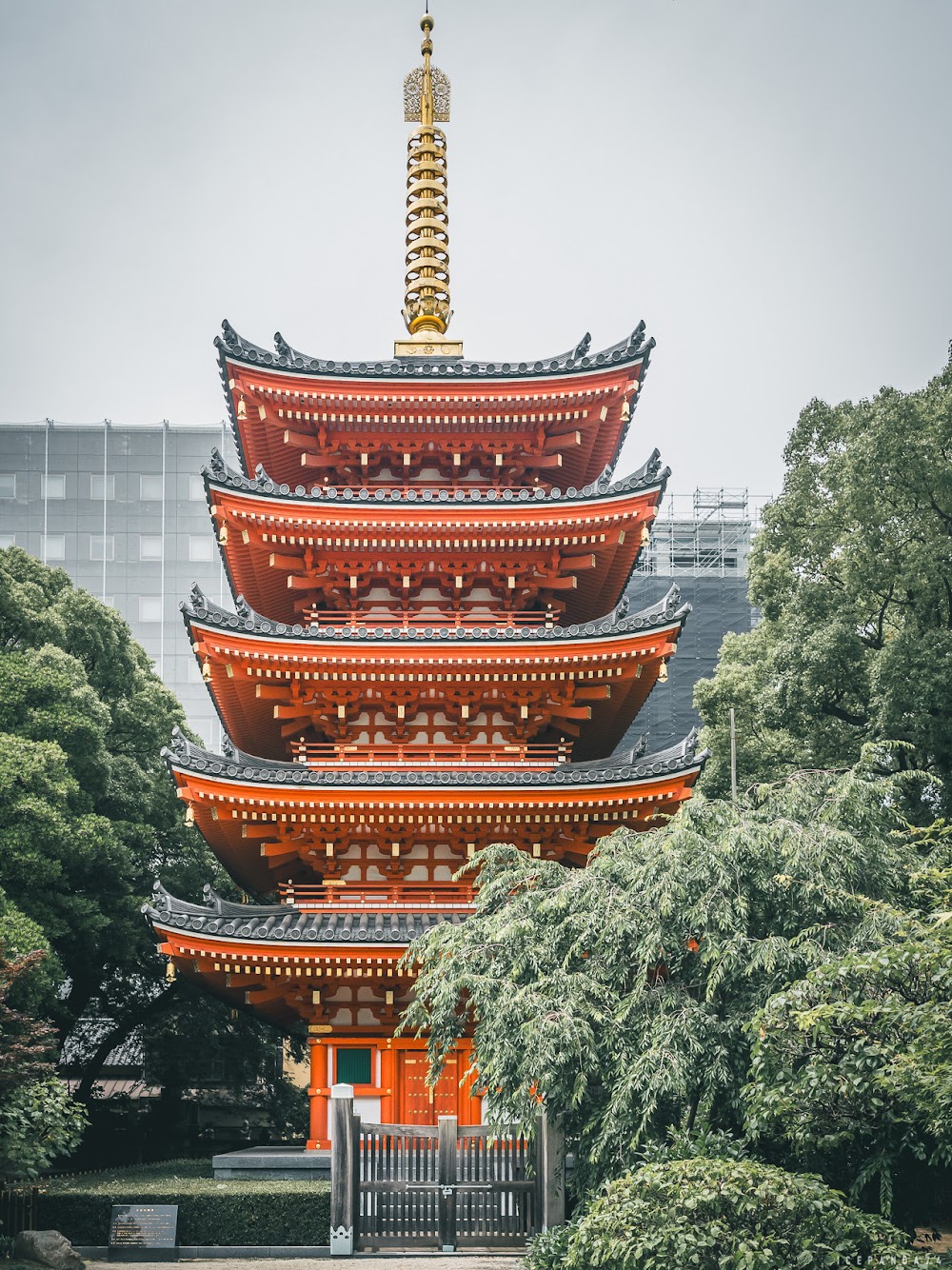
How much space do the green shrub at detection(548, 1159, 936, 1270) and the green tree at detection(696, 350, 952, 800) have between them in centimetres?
1191

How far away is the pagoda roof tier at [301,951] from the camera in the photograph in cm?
1920

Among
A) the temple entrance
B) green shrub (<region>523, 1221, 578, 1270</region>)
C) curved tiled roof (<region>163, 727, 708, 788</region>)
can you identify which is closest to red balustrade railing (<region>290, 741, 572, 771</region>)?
curved tiled roof (<region>163, 727, 708, 788</region>)

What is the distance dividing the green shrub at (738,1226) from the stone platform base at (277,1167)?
25.4ft

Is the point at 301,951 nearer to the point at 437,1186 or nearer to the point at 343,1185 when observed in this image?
the point at 343,1185

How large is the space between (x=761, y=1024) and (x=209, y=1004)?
68.2 ft

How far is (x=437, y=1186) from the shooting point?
52.9 ft

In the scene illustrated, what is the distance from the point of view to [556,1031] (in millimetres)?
13820

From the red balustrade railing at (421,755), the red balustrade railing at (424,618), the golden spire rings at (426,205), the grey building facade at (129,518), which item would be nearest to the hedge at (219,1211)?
the red balustrade railing at (421,755)

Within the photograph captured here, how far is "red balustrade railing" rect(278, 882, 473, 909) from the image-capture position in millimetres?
20688

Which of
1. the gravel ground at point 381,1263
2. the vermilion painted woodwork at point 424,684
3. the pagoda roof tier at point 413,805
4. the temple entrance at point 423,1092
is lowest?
the gravel ground at point 381,1263

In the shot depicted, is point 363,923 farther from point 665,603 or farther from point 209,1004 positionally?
point 209,1004

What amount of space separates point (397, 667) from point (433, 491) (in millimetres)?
3216

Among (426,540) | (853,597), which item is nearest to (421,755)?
(426,540)

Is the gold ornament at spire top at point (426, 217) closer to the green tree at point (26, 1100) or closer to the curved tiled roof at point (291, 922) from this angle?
the curved tiled roof at point (291, 922)
